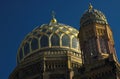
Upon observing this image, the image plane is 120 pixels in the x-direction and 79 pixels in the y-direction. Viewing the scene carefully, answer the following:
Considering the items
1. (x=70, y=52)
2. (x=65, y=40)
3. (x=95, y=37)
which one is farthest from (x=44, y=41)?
(x=95, y=37)

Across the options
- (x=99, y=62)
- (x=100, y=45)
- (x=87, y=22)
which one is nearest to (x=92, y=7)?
(x=87, y=22)

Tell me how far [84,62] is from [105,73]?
307cm

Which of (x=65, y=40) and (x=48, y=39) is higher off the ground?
(x=48, y=39)

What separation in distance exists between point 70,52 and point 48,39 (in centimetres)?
337

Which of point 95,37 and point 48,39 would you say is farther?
point 48,39

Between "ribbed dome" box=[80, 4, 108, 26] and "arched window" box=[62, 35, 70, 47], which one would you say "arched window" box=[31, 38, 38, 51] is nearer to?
"arched window" box=[62, 35, 70, 47]

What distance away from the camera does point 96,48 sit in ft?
104

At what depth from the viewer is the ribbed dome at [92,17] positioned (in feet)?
110

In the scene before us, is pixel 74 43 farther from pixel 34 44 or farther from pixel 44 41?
pixel 34 44

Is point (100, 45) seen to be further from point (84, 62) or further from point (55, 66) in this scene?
point (55, 66)

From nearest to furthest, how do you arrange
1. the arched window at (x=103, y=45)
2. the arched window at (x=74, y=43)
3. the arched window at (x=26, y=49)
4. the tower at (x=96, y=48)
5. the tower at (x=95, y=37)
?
the tower at (x=96, y=48), the tower at (x=95, y=37), the arched window at (x=103, y=45), the arched window at (x=74, y=43), the arched window at (x=26, y=49)

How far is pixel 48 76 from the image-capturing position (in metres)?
35.3

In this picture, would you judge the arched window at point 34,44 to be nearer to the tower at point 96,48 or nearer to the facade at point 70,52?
the facade at point 70,52

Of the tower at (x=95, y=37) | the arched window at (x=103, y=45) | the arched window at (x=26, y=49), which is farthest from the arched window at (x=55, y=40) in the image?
the arched window at (x=103, y=45)
